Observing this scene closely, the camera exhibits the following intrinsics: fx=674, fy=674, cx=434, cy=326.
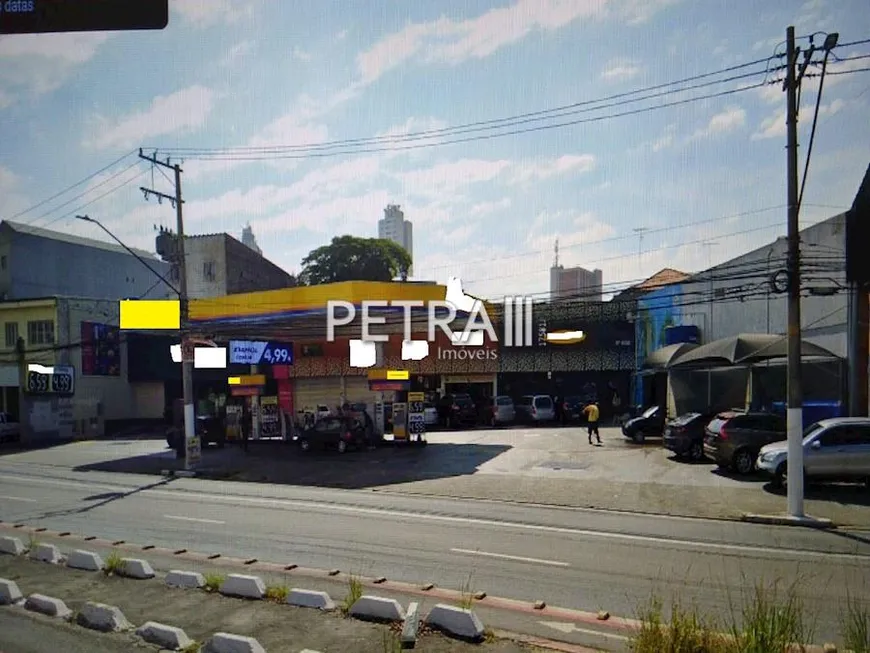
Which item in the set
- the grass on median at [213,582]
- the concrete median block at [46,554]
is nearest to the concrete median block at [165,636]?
the grass on median at [213,582]

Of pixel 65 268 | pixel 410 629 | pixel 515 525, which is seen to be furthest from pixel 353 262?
pixel 410 629

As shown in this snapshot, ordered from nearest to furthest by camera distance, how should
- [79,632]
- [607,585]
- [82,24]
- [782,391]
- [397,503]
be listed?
[82,24]
[79,632]
[607,585]
[397,503]
[782,391]

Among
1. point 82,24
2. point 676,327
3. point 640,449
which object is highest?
point 82,24

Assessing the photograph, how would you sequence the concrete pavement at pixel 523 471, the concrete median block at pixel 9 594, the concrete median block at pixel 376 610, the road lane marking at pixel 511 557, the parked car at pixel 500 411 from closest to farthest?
1. the concrete median block at pixel 376 610
2. the concrete median block at pixel 9 594
3. the road lane marking at pixel 511 557
4. the concrete pavement at pixel 523 471
5. the parked car at pixel 500 411

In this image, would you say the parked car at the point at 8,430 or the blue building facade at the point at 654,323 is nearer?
the blue building facade at the point at 654,323

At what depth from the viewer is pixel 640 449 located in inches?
985

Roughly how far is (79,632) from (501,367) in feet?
109

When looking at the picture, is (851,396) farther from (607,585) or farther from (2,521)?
(2,521)

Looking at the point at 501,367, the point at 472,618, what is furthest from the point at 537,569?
the point at 501,367

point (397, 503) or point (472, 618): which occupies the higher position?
point (472, 618)

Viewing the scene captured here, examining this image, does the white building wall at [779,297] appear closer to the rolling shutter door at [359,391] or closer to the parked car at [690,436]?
the parked car at [690,436]

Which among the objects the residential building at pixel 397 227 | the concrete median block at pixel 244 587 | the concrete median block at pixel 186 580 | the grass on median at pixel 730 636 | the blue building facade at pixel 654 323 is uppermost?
the residential building at pixel 397 227

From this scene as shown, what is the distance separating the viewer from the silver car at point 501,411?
36500 millimetres

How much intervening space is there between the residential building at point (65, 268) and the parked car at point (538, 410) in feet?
83.2
